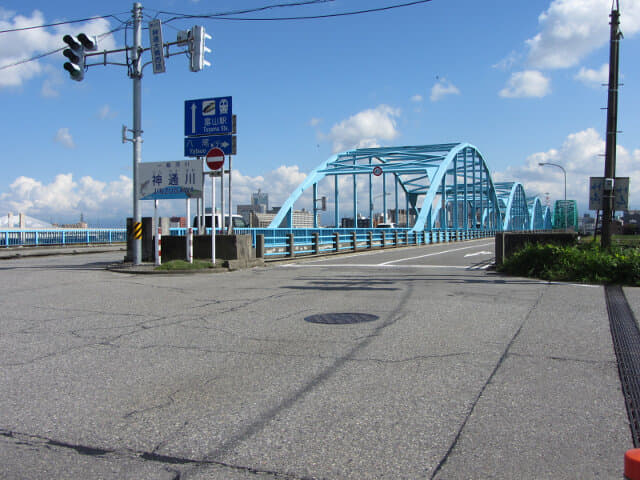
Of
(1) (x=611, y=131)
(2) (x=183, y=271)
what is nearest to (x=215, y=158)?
(2) (x=183, y=271)

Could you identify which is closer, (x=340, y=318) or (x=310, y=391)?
(x=310, y=391)

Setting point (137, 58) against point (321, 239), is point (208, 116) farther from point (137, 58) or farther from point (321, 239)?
point (321, 239)

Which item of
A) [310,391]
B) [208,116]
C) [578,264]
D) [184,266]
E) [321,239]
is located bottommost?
[310,391]

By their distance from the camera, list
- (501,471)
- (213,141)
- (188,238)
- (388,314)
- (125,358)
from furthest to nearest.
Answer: (213,141) → (188,238) → (388,314) → (125,358) → (501,471)

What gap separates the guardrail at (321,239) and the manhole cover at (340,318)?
11.0 metres

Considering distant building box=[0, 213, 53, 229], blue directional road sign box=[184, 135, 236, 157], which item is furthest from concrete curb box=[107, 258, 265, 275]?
distant building box=[0, 213, 53, 229]

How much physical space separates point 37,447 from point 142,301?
6.32 m

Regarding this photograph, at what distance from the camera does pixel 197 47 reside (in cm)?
1551

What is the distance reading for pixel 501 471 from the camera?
300 cm

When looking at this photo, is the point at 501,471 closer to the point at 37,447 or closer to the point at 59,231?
the point at 37,447

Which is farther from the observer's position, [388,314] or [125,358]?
[388,314]

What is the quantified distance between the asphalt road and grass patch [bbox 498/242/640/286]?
12.1 ft

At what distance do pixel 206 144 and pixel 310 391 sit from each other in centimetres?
1483

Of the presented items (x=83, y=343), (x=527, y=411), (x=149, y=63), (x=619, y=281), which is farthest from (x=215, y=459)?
(x=149, y=63)
